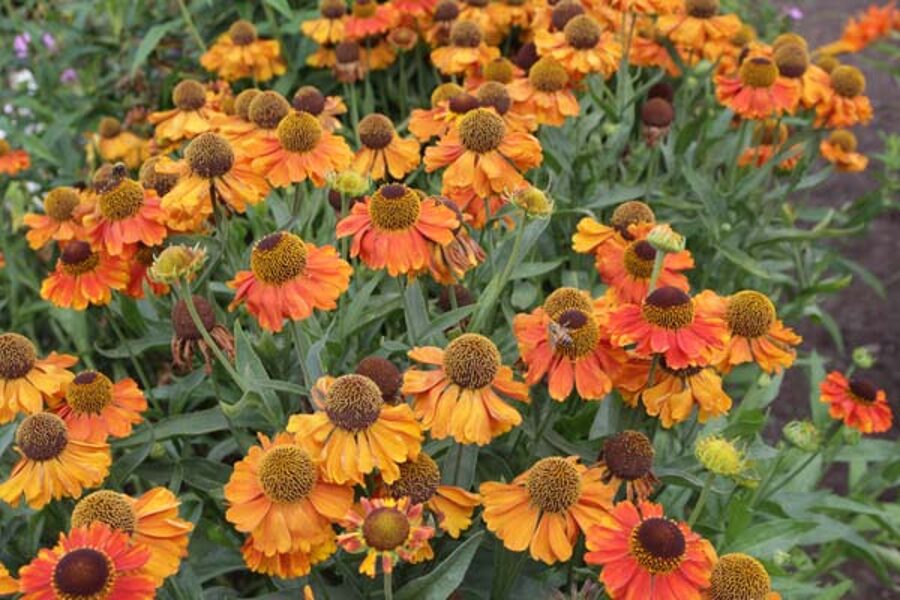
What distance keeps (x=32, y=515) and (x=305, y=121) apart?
2.41 feet

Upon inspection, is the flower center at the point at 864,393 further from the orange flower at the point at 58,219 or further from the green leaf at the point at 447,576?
the orange flower at the point at 58,219

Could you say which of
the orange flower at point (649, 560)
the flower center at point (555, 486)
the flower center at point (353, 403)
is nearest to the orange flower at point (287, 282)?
the flower center at point (353, 403)

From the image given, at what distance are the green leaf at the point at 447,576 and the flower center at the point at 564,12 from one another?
1269mm

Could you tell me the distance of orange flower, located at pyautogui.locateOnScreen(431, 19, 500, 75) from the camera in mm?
2215

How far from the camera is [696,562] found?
1.13 metres

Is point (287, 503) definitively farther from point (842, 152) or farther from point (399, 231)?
point (842, 152)

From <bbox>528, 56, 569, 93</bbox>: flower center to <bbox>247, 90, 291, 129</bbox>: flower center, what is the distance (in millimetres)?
510

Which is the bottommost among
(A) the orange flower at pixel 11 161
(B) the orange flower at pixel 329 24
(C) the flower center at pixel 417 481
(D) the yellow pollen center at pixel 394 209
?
(A) the orange flower at pixel 11 161

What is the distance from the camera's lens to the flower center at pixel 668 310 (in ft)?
4.26

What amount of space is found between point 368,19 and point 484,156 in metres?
0.92

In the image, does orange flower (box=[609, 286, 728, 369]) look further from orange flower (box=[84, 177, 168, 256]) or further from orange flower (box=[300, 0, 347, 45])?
orange flower (box=[300, 0, 347, 45])

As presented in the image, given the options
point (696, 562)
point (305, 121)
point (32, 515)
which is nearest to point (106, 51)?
point (305, 121)

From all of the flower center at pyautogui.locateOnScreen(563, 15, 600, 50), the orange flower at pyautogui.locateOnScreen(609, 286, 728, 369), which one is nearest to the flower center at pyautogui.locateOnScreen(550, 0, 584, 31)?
the flower center at pyautogui.locateOnScreen(563, 15, 600, 50)

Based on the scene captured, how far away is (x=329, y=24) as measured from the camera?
7.89 feet
